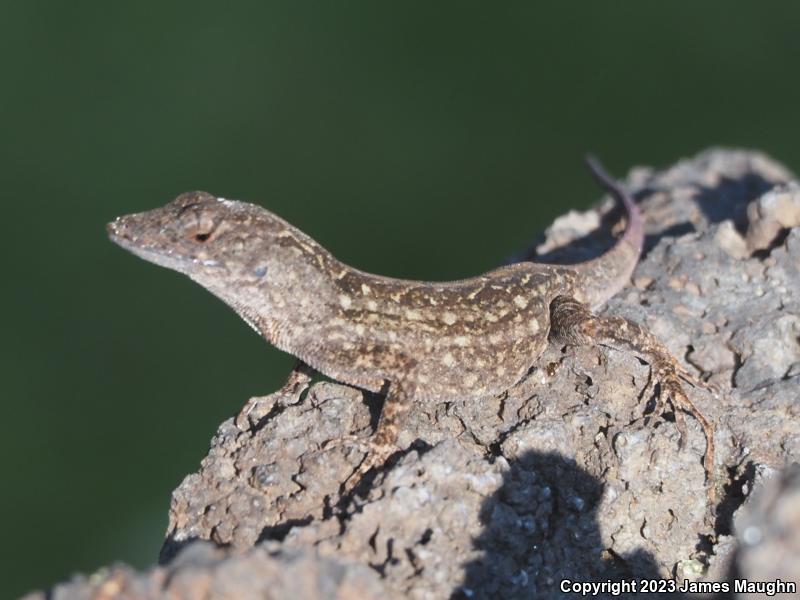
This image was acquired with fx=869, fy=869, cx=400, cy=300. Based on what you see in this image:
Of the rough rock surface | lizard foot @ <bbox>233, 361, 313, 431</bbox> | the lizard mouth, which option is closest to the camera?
the rough rock surface

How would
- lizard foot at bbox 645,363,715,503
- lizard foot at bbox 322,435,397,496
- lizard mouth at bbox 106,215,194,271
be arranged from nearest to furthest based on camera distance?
lizard foot at bbox 322,435,397,496
lizard foot at bbox 645,363,715,503
lizard mouth at bbox 106,215,194,271

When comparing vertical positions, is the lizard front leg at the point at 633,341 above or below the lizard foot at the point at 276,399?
above

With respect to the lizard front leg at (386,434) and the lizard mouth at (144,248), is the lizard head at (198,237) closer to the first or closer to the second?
the lizard mouth at (144,248)

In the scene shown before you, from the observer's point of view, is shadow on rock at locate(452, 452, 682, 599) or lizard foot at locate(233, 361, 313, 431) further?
lizard foot at locate(233, 361, 313, 431)

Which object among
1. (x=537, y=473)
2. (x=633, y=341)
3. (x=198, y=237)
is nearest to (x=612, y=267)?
(x=633, y=341)

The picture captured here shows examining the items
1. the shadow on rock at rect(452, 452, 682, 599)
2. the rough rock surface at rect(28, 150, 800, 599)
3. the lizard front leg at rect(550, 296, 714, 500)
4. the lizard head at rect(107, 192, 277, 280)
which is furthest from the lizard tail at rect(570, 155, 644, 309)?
the lizard head at rect(107, 192, 277, 280)

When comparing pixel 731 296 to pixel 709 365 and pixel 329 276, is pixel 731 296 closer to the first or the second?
pixel 709 365

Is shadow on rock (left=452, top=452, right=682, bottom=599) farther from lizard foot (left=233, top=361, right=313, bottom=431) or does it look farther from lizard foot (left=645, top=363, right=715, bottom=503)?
lizard foot (left=233, top=361, right=313, bottom=431)

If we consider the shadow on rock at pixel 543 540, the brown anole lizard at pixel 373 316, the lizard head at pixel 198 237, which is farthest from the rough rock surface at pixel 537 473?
the lizard head at pixel 198 237

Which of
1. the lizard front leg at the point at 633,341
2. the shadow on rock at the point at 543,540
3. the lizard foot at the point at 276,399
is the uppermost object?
the lizard front leg at the point at 633,341
